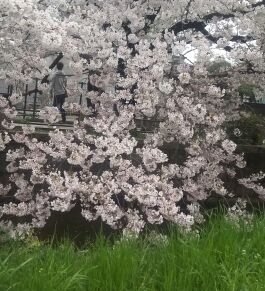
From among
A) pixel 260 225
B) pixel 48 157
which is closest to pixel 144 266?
pixel 260 225

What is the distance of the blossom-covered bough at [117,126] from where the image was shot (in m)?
6.04

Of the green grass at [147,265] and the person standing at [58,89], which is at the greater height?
the person standing at [58,89]

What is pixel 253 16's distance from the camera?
7816 millimetres

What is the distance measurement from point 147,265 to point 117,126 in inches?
87.8

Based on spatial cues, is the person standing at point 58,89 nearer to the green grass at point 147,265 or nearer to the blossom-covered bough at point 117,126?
the blossom-covered bough at point 117,126

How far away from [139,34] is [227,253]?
4.08 metres

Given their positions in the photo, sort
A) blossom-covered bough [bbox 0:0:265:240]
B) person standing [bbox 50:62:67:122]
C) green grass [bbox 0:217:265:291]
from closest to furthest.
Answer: green grass [bbox 0:217:265:291]
blossom-covered bough [bbox 0:0:265:240]
person standing [bbox 50:62:67:122]

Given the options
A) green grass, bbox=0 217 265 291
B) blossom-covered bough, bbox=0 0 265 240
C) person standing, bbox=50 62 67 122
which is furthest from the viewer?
person standing, bbox=50 62 67 122

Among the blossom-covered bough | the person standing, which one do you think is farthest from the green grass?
the person standing

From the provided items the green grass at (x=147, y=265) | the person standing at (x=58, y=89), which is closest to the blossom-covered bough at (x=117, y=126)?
the person standing at (x=58, y=89)

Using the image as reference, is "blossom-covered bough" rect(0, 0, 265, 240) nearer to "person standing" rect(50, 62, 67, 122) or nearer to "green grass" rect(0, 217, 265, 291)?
"person standing" rect(50, 62, 67, 122)

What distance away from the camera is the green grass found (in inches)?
159

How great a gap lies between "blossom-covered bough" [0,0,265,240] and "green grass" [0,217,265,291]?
103cm

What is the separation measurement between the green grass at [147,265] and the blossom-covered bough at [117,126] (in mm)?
1031
